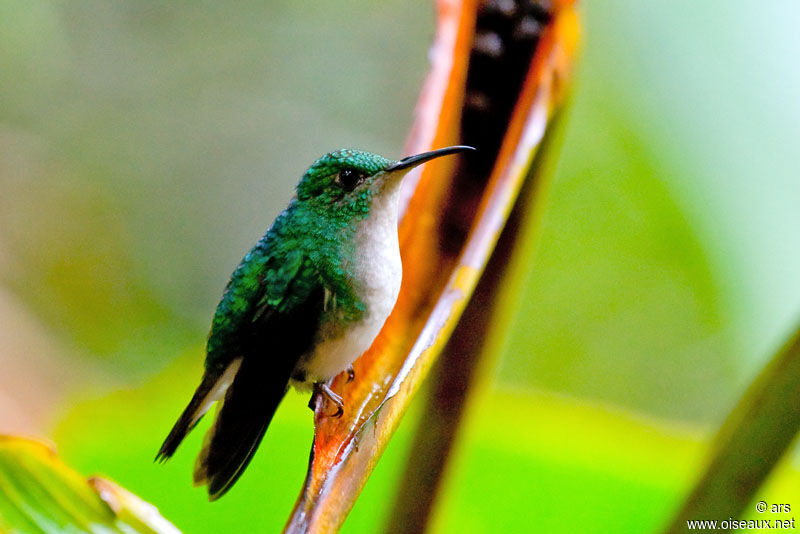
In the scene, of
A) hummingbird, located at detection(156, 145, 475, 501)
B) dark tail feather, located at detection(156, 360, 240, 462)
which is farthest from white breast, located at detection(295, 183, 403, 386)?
dark tail feather, located at detection(156, 360, 240, 462)

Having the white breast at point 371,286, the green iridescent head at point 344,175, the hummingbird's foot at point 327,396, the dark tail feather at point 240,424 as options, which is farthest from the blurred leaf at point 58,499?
the green iridescent head at point 344,175

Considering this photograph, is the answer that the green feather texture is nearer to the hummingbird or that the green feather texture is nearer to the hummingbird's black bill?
the hummingbird

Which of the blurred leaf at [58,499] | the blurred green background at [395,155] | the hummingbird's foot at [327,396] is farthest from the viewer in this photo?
the blurred green background at [395,155]

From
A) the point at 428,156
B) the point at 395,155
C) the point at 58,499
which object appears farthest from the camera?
the point at 395,155

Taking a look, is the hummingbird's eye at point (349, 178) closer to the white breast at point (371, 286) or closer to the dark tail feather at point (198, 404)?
the white breast at point (371, 286)

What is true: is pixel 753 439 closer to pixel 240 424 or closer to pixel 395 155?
pixel 240 424

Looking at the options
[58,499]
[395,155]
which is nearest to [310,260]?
[58,499]

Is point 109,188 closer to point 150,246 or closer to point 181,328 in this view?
point 150,246

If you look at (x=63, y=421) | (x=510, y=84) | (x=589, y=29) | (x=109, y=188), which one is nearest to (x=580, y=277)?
(x=589, y=29)
